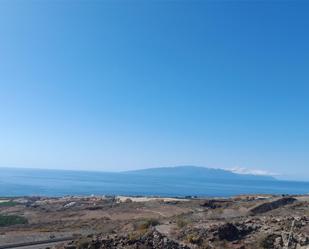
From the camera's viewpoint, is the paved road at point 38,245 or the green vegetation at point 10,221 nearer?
the paved road at point 38,245

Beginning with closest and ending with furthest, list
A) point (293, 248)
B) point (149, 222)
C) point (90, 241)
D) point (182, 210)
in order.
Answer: point (293, 248)
point (90, 241)
point (149, 222)
point (182, 210)

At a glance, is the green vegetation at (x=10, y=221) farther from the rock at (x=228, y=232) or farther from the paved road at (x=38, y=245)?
the rock at (x=228, y=232)

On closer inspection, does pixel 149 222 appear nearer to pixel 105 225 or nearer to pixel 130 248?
pixel 130 248

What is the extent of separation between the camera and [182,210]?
48.6 m

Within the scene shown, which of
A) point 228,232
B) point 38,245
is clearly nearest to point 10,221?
point 38,245

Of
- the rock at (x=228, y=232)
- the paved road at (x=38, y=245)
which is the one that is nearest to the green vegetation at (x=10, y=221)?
the paved road at (x=38, y=245)

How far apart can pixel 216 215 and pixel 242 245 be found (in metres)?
17.1

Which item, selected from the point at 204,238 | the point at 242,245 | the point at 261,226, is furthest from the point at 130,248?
the point at 261,226

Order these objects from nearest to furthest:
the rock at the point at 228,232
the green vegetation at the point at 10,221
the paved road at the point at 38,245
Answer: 1. the rock at the point at 228,232
2. the paved road at the point at 38,245
3. the green vegetation at the point at 10,221

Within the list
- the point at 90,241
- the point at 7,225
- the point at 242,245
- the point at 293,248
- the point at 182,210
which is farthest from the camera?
the point at 182,210

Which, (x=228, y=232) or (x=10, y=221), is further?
(x=10, y=221)

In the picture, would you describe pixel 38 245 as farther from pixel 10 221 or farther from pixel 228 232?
pixel 10 221

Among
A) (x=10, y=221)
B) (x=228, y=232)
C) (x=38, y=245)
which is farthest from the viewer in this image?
(x=10, y=221)

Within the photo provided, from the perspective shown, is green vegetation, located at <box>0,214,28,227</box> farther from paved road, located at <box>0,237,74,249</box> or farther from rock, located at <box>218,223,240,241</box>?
rock, located at <box>218,223,240,241</box>
